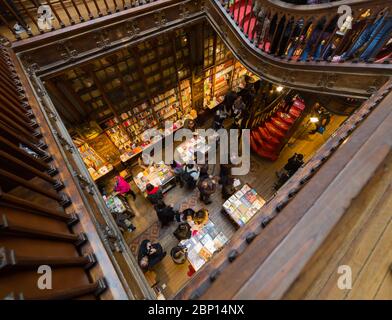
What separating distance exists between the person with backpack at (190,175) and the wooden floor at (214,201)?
1.22 ft

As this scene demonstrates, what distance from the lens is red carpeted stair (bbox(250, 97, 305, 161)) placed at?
693 cm

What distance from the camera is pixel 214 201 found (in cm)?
667

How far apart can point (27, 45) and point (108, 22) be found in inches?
60.1

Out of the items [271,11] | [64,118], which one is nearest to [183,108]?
[64,118]

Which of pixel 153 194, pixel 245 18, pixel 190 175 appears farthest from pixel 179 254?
pixel 245 18

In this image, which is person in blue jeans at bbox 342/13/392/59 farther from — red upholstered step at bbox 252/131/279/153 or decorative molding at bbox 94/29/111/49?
decorative molding at bbox 94/29/111/49

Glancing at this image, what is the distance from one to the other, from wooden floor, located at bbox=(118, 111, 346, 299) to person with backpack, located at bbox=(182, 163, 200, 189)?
14.6 inches

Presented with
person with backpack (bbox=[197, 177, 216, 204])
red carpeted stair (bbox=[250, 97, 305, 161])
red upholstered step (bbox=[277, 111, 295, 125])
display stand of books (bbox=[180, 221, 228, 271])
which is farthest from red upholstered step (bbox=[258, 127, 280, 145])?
display stand of books (bbox=[180, 221, 228, 271])

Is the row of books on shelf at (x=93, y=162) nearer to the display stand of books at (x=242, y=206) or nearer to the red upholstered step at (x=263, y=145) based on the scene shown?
the display stand of books at (x=242, y=206)

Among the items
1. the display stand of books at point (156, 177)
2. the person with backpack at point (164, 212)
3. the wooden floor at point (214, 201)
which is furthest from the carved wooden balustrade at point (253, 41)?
the person with backpack at point (164, 212)

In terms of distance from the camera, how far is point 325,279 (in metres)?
1.36

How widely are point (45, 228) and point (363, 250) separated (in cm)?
245

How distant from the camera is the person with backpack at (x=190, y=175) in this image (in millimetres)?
6637

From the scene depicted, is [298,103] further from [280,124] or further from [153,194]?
[153,194]
